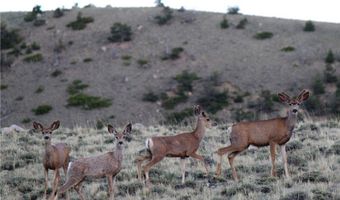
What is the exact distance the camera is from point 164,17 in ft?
224

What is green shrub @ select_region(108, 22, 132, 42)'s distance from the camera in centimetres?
6406

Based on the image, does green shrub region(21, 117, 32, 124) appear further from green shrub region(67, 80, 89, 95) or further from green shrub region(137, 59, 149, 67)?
green shrub region(137, 59, 149, 67)

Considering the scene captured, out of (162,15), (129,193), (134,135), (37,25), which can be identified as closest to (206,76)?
(162,15)

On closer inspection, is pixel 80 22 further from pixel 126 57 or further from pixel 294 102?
pixel 294 102

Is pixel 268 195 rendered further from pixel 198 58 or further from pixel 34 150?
pixel 198 58

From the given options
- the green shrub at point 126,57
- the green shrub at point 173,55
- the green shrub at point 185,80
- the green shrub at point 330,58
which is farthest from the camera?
the green shrub at point 126,57

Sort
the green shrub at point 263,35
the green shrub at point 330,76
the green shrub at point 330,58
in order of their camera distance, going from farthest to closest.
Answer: the green shrub at point 263,35 → the green shrub at point 330,58 → the green shrub at point 330,76

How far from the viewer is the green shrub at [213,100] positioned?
159ft

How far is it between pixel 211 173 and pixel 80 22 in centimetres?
5647

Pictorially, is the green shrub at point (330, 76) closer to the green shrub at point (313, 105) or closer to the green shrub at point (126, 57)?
the green shrub at point (313, 105)

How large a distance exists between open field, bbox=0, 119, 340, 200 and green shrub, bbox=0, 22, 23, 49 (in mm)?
47430

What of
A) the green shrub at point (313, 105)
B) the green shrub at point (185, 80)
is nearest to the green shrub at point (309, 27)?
the green shrub at point (185, 80)

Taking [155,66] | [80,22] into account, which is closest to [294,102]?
[155,66]

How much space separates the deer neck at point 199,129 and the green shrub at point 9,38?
2075 inches
